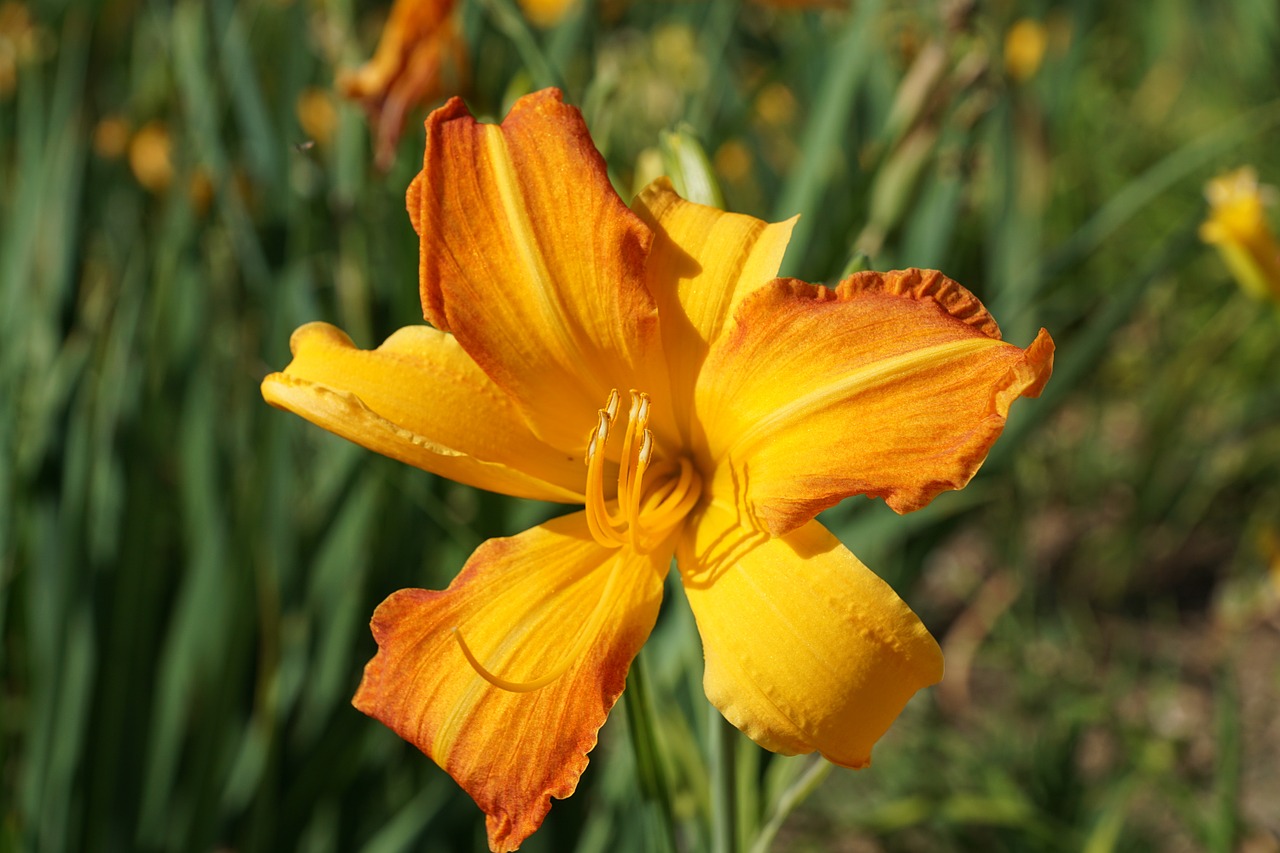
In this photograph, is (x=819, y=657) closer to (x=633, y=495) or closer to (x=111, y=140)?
(x=633, y=495)

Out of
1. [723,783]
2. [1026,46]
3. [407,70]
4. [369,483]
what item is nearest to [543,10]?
[1026,46]

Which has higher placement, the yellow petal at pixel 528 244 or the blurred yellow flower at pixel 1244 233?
the yellow petal at pixel 528 244

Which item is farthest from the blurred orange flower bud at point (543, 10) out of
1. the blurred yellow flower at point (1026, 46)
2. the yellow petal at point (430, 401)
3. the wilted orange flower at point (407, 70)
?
the yellow petal at point (430, 401)

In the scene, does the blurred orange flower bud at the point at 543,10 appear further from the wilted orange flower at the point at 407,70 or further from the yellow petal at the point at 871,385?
the yellow petal at the point at 871,385

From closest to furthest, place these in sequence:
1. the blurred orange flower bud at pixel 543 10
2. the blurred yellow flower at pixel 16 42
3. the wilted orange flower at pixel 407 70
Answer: the wilted orange flower at pixel 407 70 → the blurred yellow flower at pixel 16 42 → the blurred orange flower bud at pixel 543 10

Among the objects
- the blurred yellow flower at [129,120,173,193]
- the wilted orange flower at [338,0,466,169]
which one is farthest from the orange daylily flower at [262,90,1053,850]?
the blurred yellow flower at [129,120,173,193]

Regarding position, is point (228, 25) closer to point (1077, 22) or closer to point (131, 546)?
point (131, 546)

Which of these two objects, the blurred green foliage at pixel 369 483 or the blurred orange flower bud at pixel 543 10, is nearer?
the blurred green foliage at pixel 369 483
